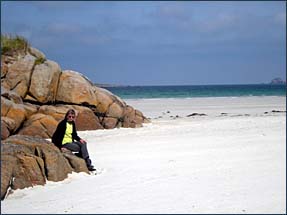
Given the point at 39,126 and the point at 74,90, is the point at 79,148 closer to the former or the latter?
the point at 39,126

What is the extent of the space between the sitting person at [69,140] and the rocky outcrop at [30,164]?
0.68 m

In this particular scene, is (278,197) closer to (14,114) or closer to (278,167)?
(278,167)

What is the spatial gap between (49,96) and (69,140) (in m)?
8.68

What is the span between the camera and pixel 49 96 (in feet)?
60.8

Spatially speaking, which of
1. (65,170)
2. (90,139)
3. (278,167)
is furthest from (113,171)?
(90,139)

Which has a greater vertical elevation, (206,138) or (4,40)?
(4,40)

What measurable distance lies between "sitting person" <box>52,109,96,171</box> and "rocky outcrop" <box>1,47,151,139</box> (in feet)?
20.0

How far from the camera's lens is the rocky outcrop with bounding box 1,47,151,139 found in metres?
16.8

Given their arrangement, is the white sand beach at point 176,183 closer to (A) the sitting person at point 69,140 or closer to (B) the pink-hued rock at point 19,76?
(A) the sitting person at point 69,140

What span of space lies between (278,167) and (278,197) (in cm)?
183

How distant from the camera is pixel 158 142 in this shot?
13883 millimetres

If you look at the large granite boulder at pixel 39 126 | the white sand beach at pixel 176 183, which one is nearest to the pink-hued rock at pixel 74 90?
the large granite boulder at pixel 39 126

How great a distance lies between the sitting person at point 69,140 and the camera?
10.0 metres

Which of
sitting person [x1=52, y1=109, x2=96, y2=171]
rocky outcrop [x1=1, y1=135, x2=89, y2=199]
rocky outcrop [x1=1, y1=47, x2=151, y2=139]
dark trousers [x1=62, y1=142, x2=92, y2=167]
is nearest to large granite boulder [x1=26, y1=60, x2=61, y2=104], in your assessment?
rocky outcrop [x1=1, y1=47, x2=151, y2=139]
